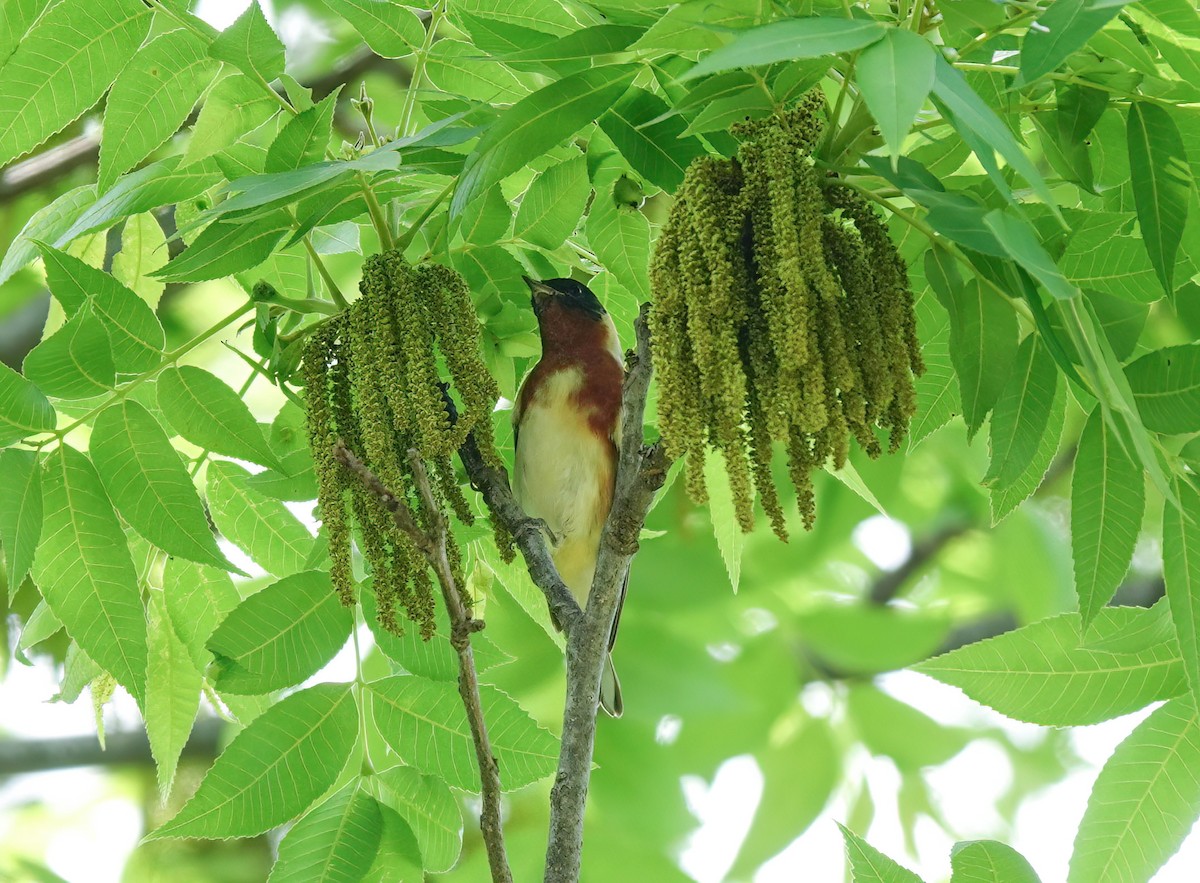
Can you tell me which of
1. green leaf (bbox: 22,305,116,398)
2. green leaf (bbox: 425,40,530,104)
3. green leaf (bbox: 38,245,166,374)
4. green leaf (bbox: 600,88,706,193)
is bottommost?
green leaf (bbox: 22,305,116,398)

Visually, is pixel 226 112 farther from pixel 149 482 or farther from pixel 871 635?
pixel 871 635

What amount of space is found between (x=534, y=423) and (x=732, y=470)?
3.00 m

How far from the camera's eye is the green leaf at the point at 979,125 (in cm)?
162

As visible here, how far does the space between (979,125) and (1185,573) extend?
999 mm

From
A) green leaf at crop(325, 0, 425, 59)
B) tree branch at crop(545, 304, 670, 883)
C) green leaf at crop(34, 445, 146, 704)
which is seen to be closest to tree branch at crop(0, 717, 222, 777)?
green leaf at crop(34, 445, 146, 704)

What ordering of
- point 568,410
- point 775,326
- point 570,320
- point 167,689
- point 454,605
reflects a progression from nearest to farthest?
point 775,326 → point 454,605 → point 167,689 → point 568,410 → point 570,320

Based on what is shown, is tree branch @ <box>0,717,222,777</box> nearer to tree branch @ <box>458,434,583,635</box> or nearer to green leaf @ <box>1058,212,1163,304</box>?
tree branch @ <box>458,434,583,635</box>

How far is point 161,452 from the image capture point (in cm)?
266

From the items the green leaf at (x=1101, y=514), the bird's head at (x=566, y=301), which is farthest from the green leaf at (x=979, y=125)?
the bird's head at (x=566, y=301)

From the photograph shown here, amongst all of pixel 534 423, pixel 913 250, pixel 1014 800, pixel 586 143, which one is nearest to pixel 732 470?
pixel 913 250

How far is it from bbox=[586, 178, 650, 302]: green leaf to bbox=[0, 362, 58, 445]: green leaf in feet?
3.84

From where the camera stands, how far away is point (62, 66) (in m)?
2.63

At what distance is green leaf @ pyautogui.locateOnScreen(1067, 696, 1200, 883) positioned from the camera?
8.20ft

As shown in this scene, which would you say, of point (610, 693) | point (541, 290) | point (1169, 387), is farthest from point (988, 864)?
point (541, 290)
